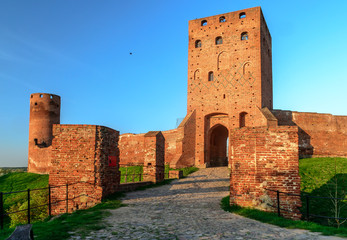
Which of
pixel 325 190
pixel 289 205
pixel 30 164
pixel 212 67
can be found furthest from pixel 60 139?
pixel 30 164

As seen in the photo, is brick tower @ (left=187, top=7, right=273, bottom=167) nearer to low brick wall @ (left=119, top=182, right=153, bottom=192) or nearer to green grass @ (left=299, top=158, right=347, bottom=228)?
green grass @ (left=299, top=158, right=347, bottom=228)

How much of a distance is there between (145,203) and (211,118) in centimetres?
1751

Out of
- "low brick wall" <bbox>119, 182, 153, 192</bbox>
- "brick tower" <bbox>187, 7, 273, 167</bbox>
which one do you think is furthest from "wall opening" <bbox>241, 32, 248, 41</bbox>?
"low brick wall" <bbox>119, 182, 153, 192</bbox>

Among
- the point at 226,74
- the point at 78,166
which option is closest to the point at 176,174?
the point at 78,166

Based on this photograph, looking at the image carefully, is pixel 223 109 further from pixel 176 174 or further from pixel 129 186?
pixel 129 186

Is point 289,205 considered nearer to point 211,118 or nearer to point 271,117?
point 271,117

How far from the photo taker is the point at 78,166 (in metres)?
9.56

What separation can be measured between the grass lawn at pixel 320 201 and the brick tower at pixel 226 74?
744 cm

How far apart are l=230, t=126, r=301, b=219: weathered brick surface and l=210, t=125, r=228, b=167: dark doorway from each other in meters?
19.4

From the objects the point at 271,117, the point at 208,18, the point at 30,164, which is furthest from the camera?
the point at 30,164

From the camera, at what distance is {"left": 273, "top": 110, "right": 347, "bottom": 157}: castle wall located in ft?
80.0

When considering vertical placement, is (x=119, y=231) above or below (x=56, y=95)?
below

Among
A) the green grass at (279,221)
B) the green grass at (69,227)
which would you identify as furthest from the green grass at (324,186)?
the green grass at (69,227)

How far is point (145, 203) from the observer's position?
30.1ft
